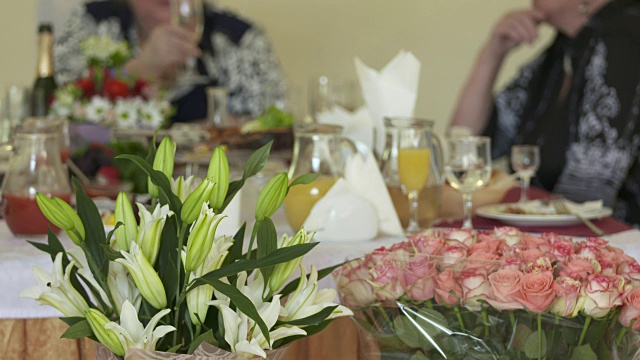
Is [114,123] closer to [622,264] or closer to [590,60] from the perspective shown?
[590,60]

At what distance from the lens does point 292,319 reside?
0.78 meters

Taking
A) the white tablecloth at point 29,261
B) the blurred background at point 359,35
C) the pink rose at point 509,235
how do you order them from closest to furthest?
1. the pink rose at point 509,235
2. the white tablecloth at point 29,261
3. the blurred background at point 359,35

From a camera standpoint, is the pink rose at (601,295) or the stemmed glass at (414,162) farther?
the stemmed glass at (414,162)

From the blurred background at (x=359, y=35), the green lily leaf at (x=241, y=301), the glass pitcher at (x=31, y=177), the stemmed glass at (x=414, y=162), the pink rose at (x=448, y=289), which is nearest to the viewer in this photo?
the green lily leaf at (x=241, y=301)

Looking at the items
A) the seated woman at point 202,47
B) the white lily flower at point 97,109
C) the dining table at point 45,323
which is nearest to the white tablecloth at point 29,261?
the dining table at point 45,323

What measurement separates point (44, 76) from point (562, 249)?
6.69ft

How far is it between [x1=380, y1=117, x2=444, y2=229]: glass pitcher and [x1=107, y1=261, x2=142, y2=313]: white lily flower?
0.64m

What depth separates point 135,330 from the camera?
74 centimetres

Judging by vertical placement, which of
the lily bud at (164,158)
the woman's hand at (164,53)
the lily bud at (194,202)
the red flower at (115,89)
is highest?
the woman's hand at (164,53)

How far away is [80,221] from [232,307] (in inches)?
5.4

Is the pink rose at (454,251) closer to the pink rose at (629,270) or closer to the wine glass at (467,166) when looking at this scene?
the pink rose at (629,270)

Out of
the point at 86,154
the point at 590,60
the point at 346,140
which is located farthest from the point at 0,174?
the point at 590,60

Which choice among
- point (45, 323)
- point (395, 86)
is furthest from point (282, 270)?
point (395, 86)

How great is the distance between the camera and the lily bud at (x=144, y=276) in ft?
2.39
